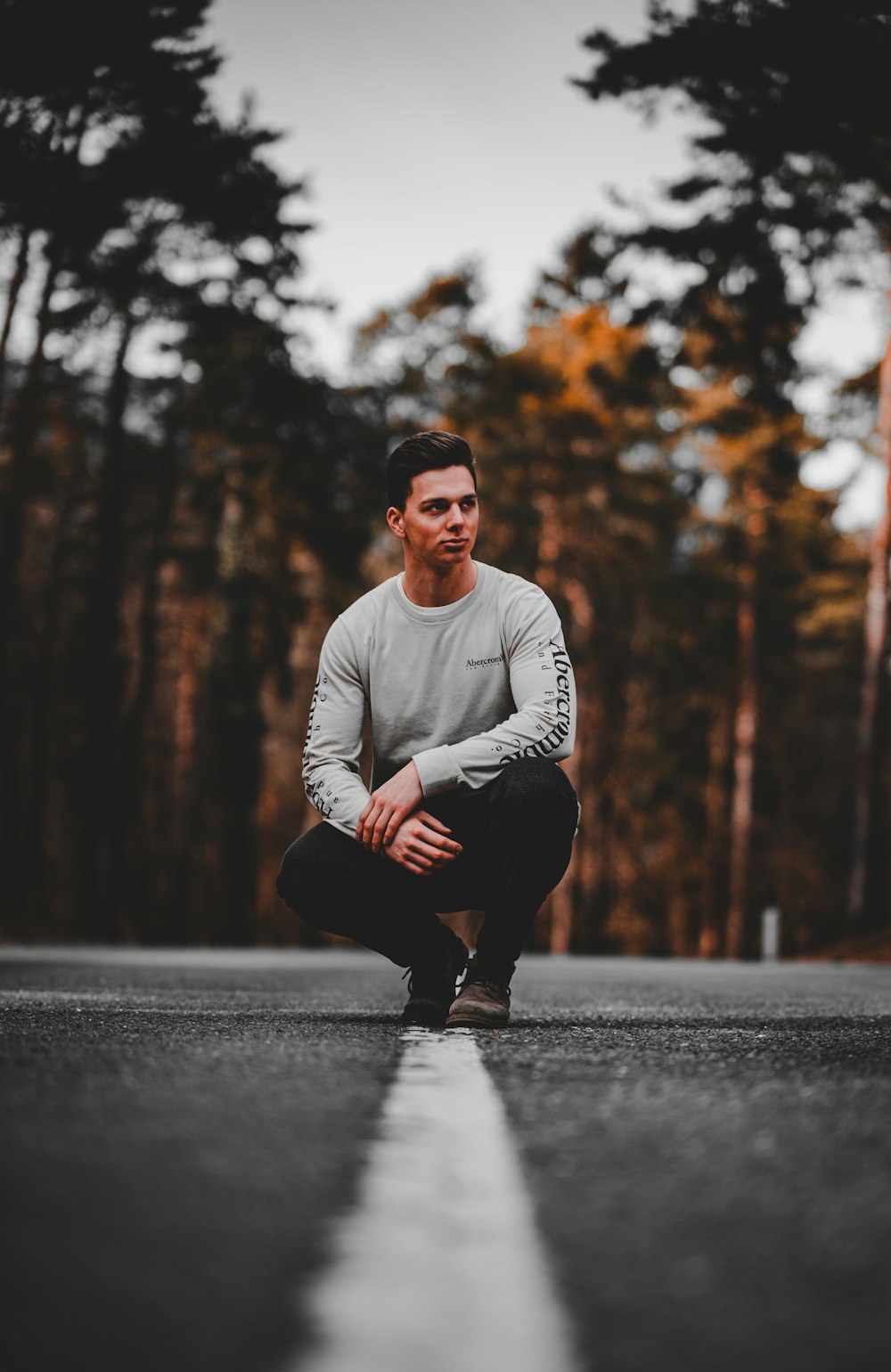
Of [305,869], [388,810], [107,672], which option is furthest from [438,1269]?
[107,672]

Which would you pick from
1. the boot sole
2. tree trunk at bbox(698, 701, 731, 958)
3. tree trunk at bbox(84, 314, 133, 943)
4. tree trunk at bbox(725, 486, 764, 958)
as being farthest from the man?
tree trunk at bbox(698, 701, 731, 958)

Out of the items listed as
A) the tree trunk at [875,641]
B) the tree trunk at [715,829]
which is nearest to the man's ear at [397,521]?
the tree trunk at [875,641]

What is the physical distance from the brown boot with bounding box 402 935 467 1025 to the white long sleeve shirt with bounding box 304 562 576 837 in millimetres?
485

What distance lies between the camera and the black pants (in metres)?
4.07

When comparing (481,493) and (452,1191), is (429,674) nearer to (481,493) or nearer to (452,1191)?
(452,1191)

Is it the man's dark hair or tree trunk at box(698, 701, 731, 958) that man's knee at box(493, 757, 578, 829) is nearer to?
the man's dark hair

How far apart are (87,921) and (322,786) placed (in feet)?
66.7

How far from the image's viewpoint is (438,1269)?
146 centimetres

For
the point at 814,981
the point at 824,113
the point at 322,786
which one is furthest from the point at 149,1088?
the point at 824,113

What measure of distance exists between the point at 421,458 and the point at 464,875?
1247mm

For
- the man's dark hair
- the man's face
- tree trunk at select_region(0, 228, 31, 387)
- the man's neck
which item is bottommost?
the man's neck

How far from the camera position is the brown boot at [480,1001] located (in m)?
3.94

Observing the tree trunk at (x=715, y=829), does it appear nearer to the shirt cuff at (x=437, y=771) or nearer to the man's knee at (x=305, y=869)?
the man's knee at (x=305, y=869)

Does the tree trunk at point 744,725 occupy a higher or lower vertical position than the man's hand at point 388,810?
higher
